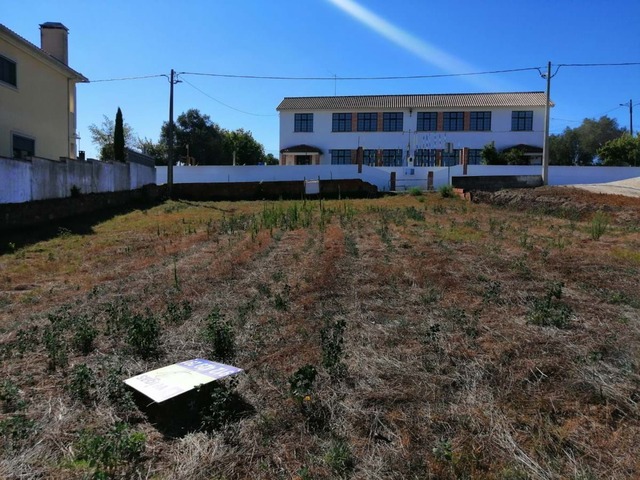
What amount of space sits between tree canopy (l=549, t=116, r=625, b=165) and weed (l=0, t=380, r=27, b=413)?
5635 centimetres

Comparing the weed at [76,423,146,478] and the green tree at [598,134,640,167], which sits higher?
the green tree at [598,134,640,167]

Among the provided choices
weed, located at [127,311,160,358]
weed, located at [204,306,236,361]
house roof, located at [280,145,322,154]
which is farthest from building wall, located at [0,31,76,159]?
house roof, located at [280,145,322,154]

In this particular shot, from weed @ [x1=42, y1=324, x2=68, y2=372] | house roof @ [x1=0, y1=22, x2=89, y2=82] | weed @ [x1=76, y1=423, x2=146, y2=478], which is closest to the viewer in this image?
weed @ [x1=76, y1=423, x2=146, y2=478]

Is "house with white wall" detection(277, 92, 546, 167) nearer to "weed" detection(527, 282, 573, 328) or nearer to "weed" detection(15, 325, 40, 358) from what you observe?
"weed" detection(527, 282, 573, 328)

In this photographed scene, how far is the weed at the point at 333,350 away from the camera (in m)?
4.10

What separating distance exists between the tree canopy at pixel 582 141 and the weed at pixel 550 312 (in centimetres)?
5235

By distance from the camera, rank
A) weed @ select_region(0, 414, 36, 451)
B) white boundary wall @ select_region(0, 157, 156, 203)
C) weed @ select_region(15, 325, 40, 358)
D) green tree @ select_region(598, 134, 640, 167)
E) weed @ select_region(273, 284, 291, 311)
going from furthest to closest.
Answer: green tree @ select_region(598, 134, 640, 167)
white boundary wall @ select_region(0, 157, 156, 203)
weed @ select_region(273, 284, 291, 311)
weed @ select_region(15, 325, 40, 358)
weed @ select_region(0, 414, 36, 451)

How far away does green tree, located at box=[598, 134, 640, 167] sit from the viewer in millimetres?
41125

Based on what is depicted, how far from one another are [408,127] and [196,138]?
73.5 feet

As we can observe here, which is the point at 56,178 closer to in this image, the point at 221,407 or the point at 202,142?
the point at 221,407

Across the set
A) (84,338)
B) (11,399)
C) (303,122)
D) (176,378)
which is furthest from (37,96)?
(303,122)

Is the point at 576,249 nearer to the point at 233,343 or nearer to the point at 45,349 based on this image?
the point at 233,343

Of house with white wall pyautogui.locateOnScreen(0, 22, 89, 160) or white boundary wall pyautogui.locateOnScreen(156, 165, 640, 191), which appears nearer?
house with white wall pyautogui.locateOnScreen(0, 22, 89, 160)

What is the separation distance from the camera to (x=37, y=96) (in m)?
21.7
